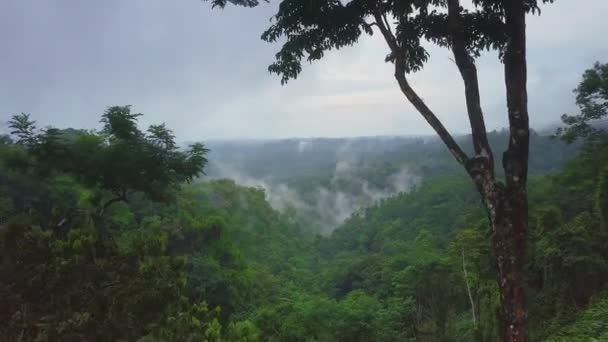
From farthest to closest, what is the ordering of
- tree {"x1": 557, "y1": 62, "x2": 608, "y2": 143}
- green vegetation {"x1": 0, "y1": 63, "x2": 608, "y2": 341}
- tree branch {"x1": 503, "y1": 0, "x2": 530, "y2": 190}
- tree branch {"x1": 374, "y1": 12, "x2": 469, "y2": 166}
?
tree {"x1": 557, "y1": 62, "x2": 608, "y2": 143} → green vegetation {"x1": 0, "y1": 63, "x2": 608, "y2": 341} → tree branch {"x1": 374, "y1": 12, "x2": 469, "y2": 166} → tree branch {"x1": 503, "y1": 0, "x2": 530, "y2": 190}

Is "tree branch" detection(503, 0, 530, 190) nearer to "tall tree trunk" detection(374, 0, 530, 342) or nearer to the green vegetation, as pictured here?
"tall tree trunk" detection(374, 0, 530, 342)

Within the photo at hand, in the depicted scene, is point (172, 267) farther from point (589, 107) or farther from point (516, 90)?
point (589, 107)

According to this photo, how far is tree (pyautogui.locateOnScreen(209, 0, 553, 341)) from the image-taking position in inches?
131

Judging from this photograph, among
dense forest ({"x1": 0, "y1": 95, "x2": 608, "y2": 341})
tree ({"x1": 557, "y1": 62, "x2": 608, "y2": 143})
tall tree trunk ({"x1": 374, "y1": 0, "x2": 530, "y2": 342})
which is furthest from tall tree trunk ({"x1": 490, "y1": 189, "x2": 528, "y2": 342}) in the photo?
tree ({"x1": 557, "y1": 62, "x2": 608, "y2": 143})

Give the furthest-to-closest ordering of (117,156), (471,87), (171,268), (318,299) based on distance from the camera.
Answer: (318,299), (117,156), (171,268), (471,87)

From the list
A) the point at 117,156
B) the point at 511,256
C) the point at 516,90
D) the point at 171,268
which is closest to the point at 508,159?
the point at 516,90

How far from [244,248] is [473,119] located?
42066mm

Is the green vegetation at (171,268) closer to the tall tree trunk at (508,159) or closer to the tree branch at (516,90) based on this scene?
the tall tree trunk at (508,159)

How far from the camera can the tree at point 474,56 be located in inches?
131

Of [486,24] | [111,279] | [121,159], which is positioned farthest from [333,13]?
[121,159]

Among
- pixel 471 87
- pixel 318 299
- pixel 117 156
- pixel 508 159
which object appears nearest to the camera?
pixel 508 159

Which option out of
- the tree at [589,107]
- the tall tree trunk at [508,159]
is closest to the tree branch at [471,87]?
the tall tree trunk at [508,159]

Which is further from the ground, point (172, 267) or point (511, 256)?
point (511, 256)

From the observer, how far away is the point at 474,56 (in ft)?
13.9
